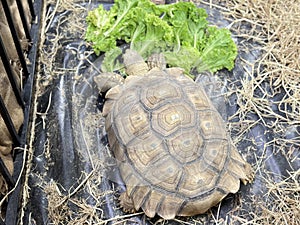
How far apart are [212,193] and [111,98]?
37.6 inches

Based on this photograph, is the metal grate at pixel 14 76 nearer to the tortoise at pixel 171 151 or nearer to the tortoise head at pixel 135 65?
the tortoise at pixel 171 151

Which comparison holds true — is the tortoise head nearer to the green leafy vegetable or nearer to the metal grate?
the green leafy vegetable

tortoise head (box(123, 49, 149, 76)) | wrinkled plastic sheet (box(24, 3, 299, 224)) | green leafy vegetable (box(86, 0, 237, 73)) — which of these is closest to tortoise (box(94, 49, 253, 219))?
wrinkled plastic sheet (box(24, 3, 299, 224))

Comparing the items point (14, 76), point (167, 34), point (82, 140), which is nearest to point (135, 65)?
point (167, 34)

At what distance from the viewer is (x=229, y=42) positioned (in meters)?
3.36

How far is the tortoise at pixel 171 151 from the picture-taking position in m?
2.47

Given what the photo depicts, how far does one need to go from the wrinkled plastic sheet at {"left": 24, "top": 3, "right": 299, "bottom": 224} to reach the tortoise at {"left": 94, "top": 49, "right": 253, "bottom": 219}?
0.43ft

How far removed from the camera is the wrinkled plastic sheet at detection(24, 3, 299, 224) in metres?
2.69

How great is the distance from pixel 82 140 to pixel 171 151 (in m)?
0.75

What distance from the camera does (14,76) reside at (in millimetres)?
2721

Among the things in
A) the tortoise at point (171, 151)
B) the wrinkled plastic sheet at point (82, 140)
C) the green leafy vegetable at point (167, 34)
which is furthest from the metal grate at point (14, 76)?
the tortoise at point (171, 151)

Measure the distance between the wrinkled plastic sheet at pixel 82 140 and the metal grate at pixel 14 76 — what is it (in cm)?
15

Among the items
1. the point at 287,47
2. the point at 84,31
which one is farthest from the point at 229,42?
the point at 84,31

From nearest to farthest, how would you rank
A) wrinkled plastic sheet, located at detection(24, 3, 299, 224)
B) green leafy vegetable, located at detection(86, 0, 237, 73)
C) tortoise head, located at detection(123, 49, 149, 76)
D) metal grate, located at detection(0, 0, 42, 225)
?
1. metal grate, located at detection(0, 0, 42, 225)
2. wrinkled plastic sheet, located at detection(24, 3, 299, 224)
3. tortoise head, located at detection(123, 49, 149, 76)
4. green leafy vegetable, located at detection(86, 0, 237, 73)
